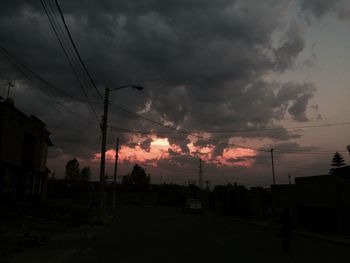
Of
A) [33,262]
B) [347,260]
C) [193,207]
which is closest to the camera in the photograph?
[33,262]

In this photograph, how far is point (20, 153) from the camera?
90.0ft

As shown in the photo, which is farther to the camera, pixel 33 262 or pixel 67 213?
pixel 67 213

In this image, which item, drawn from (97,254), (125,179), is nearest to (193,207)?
(97,254)

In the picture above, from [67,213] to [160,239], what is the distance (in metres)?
15.7

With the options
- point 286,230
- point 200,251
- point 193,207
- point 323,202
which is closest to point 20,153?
point 200,251

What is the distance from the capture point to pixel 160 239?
1698 cm

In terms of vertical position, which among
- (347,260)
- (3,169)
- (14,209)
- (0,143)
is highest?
(0,143)

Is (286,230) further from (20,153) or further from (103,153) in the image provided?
(20,153)

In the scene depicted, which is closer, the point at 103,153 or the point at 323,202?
the point at 323,202

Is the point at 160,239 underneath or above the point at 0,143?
underneath

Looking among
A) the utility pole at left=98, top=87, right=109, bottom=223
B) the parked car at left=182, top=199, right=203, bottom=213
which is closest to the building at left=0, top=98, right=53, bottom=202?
the utility pole at left=98, top=87, right=109, bottom=223

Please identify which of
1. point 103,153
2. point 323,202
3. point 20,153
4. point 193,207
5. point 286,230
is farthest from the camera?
point 193,207

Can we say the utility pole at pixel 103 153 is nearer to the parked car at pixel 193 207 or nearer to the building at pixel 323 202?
the building at pixel 323 202

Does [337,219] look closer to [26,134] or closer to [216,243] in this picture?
[216,243]
